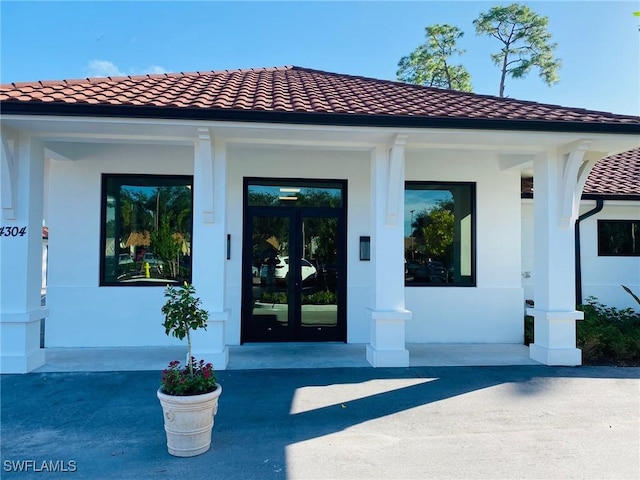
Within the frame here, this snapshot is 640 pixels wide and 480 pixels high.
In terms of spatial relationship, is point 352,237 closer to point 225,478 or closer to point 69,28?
point 225,478

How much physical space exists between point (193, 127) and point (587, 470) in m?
5.49

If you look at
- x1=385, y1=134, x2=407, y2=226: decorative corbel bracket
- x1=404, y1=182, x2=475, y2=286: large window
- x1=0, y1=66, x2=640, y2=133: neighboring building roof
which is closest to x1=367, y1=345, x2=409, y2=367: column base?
x1=385, y1=134, x2=407, y2=226: decorative corbel bracket

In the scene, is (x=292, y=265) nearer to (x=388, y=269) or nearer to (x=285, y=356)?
(x=285, y=356)

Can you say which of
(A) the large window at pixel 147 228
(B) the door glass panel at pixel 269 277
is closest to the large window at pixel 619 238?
(B) the door glass panel at pixel 269 277

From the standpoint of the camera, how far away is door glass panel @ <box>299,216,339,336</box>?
7672mm

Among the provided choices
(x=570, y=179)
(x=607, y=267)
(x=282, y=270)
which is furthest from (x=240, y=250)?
(x=607, y=267)

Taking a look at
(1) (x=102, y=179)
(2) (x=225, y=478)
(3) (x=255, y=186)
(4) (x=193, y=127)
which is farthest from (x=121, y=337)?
(2) (x=225, y=478)

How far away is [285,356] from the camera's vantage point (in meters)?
6.69

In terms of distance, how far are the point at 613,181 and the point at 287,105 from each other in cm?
805

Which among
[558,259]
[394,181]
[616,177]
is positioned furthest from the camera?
[616,177]

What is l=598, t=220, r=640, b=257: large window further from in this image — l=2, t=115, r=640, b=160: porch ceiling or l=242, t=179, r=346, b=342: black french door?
l=242, t=179, r=346, b=342: black french door

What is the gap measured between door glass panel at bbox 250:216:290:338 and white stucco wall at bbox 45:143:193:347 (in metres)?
1.64

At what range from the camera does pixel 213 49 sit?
12.7m

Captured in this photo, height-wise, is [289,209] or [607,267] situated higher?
[289,209]
